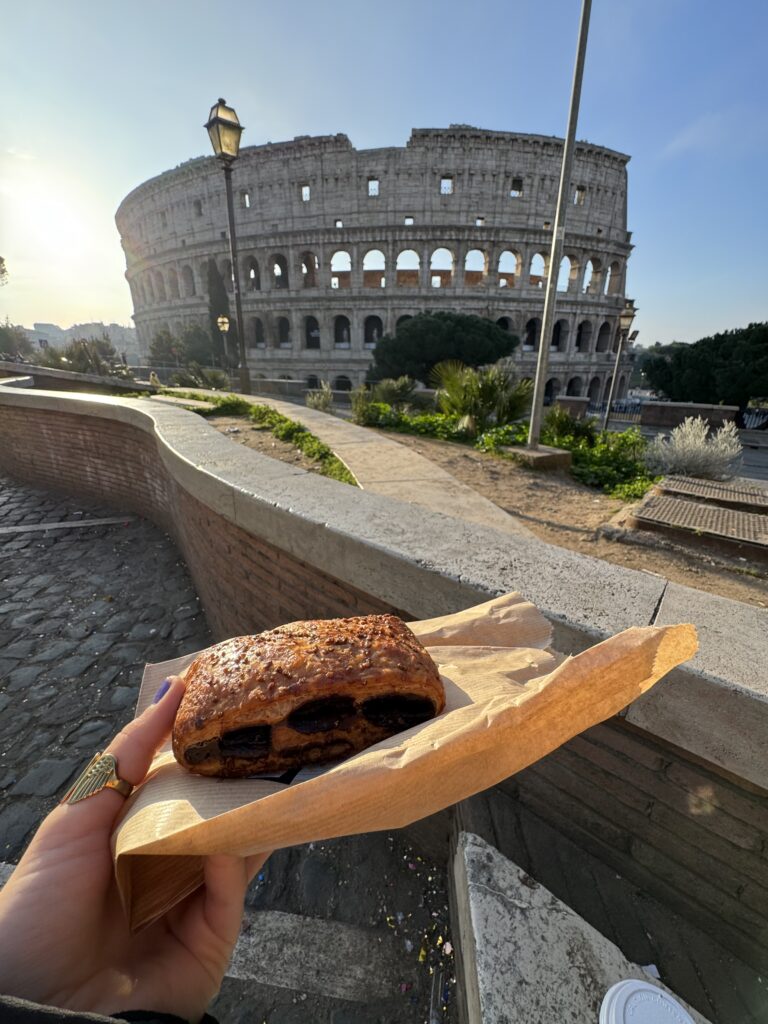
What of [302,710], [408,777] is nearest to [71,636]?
[302,710]

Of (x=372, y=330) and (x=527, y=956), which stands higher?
(x=372, y=330)

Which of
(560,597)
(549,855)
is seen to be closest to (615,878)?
(549,855)

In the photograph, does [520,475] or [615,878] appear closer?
[615,878]

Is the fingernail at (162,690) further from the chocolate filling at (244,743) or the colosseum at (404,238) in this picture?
the colosseum at (404,238)

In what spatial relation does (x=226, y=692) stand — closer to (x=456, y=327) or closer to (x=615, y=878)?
(x=615, y=878)

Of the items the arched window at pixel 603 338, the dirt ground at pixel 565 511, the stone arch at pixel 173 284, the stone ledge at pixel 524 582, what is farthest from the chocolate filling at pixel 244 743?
the stone arch at pixel 173 284

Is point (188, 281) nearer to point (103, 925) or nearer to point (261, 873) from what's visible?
point (261, 873)

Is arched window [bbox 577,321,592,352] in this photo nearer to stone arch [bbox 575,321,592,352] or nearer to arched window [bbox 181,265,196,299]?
stone arch [bbox 575,321,592,352]
